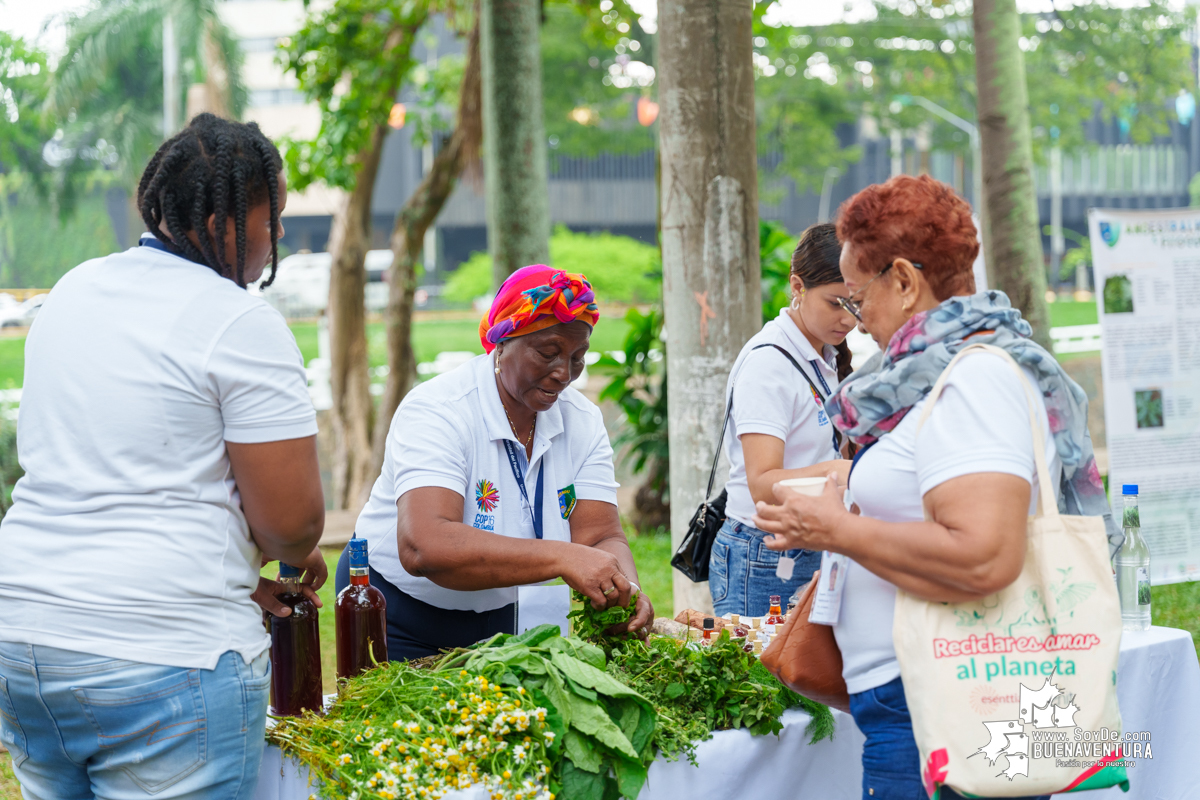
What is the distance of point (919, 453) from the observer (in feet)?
5.74

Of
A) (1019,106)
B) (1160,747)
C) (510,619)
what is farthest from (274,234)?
(1019,106)

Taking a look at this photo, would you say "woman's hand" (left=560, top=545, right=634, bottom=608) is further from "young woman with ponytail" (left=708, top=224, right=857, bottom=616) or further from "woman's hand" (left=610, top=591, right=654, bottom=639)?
"young woman with ponytail" (left=708, top=224, right=857, bottom=616)

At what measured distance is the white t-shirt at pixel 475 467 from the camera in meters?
2.46

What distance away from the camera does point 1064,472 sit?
6.20 feet

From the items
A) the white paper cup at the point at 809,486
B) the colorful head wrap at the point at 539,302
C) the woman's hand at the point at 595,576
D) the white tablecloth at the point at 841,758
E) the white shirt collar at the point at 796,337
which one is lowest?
the white tablecloth at the point at 841,758

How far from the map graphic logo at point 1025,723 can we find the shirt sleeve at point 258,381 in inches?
47.8

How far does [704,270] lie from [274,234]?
2614mm

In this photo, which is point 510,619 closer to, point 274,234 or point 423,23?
point 274,234

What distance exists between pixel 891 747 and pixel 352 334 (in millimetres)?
9461

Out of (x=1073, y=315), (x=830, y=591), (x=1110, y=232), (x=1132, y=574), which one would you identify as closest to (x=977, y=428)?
(x=830, y=591)

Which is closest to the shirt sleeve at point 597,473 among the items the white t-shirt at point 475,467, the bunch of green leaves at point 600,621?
the white t-shirt at point 475,467

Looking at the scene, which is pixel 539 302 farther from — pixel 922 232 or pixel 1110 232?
pixel 1110 232

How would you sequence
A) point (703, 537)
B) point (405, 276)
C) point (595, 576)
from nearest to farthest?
point (595, 576) → point (703, 537) → point (405, 276)

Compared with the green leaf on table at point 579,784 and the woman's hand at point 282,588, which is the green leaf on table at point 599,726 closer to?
the green leaf on table at point 579,784
